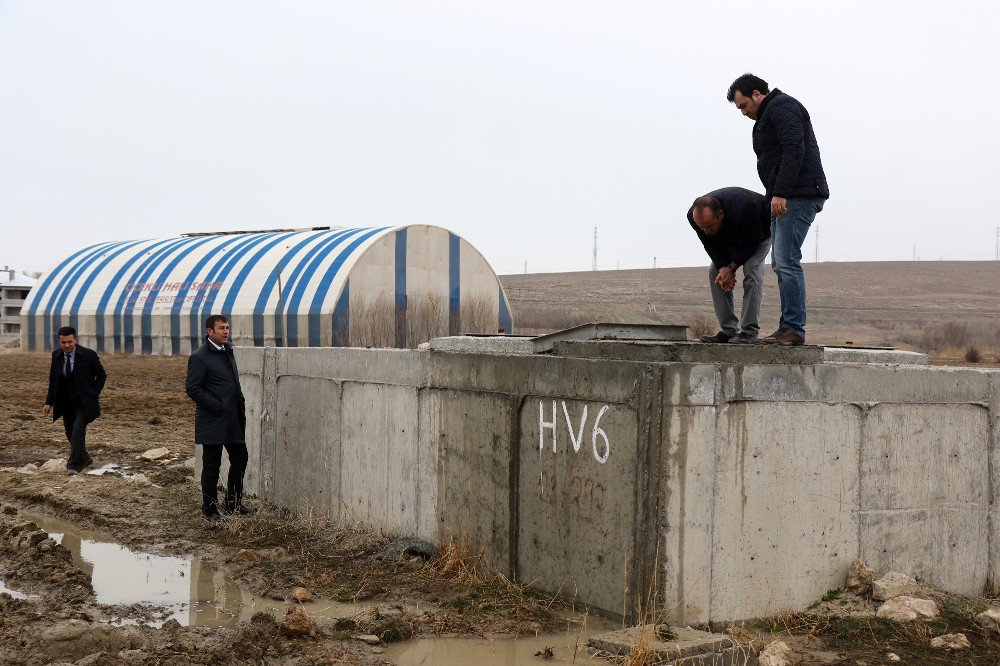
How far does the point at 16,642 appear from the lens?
586cm

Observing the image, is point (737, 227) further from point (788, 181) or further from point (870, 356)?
point (870, 356)

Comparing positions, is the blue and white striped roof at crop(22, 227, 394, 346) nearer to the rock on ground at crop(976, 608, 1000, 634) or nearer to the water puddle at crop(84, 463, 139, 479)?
the water puddle at crop(84, 463, 139, 479)

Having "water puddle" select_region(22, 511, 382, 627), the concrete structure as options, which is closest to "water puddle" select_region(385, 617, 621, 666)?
the concrete structure

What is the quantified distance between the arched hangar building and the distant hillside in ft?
95.2

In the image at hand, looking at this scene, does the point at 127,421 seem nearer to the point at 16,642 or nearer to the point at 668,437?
the point at 16,642

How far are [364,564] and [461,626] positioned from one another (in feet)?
5.68

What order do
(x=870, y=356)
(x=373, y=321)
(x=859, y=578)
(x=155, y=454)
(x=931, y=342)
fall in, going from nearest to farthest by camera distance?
(x=859, y=578) < (x=870, y=356) < (x=155, y=454) < (x=373, y=321) < (x=931, y=342)

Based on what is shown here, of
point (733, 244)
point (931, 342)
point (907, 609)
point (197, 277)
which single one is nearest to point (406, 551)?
point (733, 244)

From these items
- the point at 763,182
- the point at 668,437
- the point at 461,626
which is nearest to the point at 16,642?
the point at 461,626

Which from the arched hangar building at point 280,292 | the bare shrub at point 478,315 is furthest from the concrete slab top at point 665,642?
the bare shrub at point 478,315

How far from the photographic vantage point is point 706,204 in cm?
736

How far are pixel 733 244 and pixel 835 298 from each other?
90.8m

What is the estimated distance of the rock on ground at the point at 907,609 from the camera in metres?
6.25

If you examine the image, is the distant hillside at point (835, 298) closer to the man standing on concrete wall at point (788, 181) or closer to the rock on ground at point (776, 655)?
the man standing on concrete wall at point (788, 181)
